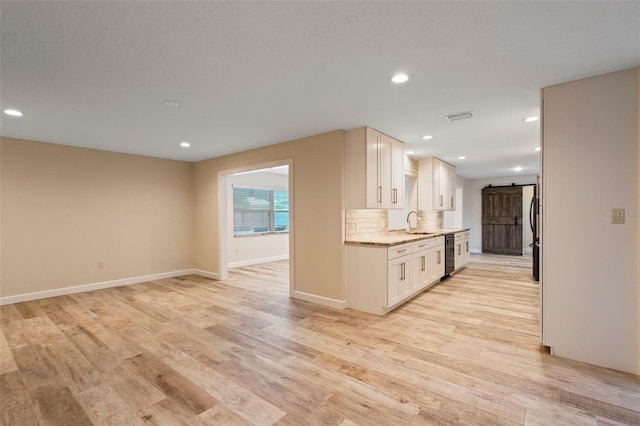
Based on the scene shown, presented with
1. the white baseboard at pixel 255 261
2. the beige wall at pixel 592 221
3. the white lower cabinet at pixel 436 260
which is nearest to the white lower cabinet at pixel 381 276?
the white lower cabinet at pixel 436 260

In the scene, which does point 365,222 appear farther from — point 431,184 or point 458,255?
point 458,255

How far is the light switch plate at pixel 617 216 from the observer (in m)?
2.37

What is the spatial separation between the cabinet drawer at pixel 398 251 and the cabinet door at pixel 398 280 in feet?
0.19

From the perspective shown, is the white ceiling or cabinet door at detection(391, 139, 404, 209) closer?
the white ceiling

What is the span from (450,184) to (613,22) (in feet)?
17.7

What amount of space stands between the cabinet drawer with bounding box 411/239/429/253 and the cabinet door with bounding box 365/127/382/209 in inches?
33.5

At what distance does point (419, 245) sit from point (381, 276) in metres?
1.16

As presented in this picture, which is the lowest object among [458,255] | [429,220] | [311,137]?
[458,255]

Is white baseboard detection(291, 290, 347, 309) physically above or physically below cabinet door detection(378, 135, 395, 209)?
below

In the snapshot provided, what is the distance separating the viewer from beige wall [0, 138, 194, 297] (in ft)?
14.4

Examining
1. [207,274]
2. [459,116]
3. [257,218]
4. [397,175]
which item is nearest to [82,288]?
[207,274]

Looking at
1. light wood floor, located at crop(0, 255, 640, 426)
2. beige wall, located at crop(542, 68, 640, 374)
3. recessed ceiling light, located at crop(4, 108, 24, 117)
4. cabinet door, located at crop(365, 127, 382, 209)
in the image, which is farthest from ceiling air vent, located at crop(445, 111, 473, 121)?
recessed ceiling light, located at crop(4, 108, 24, 117)

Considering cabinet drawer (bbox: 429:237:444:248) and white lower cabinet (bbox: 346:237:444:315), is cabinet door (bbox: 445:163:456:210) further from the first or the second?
white lower cabinet (bbox: 346:237:444:315)

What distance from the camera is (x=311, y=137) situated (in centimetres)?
432
